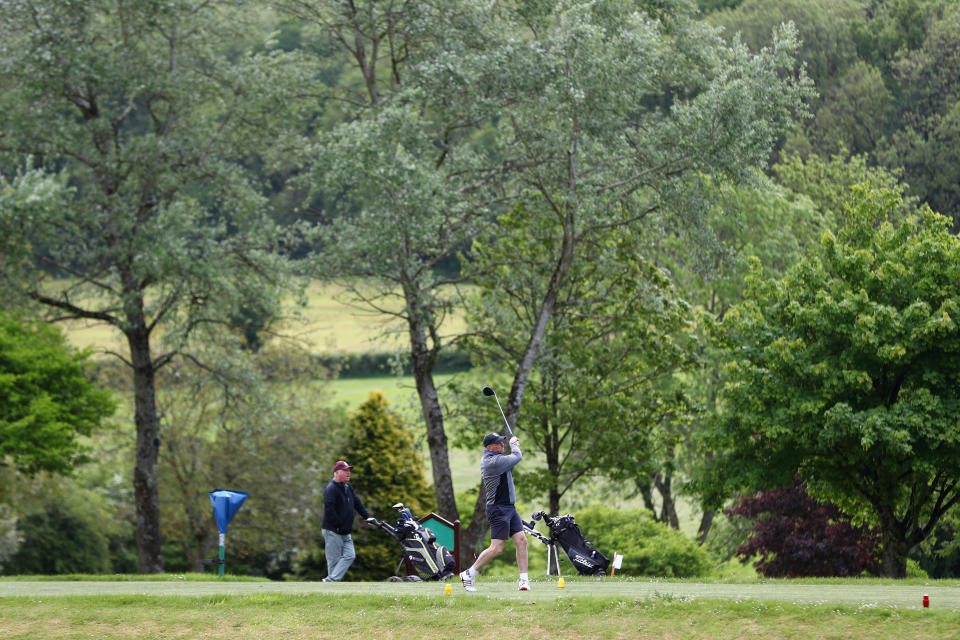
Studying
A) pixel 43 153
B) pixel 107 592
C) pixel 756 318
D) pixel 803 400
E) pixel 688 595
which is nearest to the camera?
pixel 688 595

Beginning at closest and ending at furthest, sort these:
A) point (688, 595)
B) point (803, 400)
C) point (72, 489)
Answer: point (688, 595) → point (803, 400) → point (72, 489)

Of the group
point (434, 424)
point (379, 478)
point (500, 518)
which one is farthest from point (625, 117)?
point (379, 478)

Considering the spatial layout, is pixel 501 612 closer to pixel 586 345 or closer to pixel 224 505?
pixel 224 505

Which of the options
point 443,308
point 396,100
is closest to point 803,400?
point 443,308

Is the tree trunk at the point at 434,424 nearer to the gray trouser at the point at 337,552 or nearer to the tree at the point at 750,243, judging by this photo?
the tree at the point at 750,243

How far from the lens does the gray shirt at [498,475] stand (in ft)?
42.7

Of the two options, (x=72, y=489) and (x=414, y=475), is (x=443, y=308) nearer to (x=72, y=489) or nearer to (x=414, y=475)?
(x=414, y=475)

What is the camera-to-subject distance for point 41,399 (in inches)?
1117

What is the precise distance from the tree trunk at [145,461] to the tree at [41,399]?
1.86 m

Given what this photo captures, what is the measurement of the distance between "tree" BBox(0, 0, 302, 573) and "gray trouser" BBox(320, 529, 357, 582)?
10932mm

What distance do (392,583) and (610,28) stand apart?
45.7 feet

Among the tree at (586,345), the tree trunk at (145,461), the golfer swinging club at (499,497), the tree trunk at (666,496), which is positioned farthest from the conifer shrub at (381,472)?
the golfer swinging club at (499,497)

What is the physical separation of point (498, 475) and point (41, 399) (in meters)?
19.1

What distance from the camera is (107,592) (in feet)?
49.6
